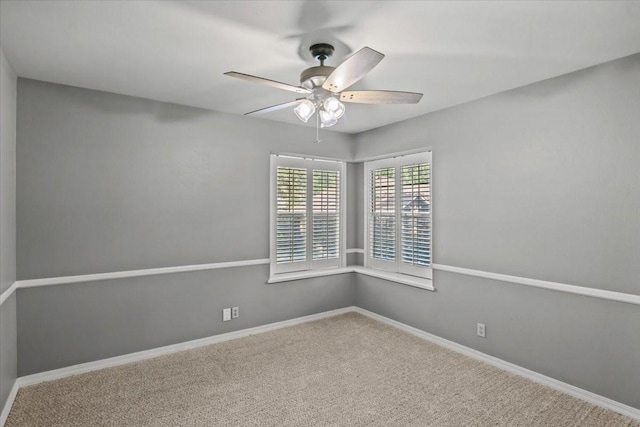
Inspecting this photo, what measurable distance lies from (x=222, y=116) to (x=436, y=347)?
3.32m

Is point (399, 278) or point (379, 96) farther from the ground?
point (379, 96)

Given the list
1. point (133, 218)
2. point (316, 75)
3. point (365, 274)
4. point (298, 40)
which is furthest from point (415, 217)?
point (133, 218)

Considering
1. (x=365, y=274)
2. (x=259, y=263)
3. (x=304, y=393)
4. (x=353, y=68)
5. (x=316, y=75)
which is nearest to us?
(x=353, y=68)

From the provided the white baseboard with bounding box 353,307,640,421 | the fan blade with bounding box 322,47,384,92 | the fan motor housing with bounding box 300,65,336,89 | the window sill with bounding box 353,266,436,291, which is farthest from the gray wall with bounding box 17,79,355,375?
the fan blade with bounding box 322,47,384,92

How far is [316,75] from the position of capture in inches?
80.9

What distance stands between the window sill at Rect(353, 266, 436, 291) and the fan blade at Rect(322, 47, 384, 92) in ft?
8.43

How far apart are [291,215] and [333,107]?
230cm

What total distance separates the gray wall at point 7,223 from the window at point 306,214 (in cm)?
233

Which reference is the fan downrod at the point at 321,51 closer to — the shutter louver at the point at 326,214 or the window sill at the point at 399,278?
the shutter louver at the point at 326,214

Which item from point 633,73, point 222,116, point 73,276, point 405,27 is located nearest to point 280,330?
point 73,276

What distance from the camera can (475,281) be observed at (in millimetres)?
3293

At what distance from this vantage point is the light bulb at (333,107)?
2.11 metres

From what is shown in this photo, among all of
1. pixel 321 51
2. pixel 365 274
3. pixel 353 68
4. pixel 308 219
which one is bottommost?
pixel 365 274

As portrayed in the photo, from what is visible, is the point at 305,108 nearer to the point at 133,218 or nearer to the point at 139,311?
the point at 133,218
